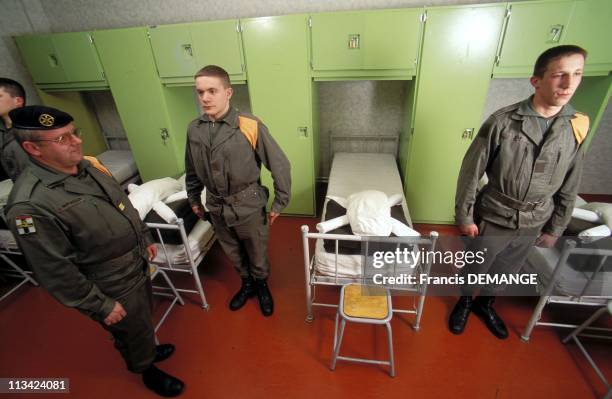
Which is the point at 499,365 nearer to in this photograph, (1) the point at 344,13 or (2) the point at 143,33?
(1) the point at 344,13

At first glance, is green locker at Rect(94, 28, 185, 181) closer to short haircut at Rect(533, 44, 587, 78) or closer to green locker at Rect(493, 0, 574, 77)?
short haircut at Rect(533, 44, 587, 78)

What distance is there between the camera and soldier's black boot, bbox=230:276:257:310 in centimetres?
223

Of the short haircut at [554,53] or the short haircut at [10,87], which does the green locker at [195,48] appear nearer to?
the short haircut at [10,87]

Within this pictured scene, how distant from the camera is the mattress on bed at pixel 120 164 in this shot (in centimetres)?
332

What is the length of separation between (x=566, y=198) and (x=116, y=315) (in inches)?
97.3

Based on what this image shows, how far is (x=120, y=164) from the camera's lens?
3.42 meters

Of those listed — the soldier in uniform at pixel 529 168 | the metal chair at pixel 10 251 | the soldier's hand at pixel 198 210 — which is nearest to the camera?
the soldier in uniform at pixel 529 168

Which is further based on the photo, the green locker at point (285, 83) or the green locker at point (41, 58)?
the green locker at point (41, 58)

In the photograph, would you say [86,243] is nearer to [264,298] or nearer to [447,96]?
[264,298]

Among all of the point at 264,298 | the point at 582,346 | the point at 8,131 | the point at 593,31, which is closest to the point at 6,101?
the point at 8,131

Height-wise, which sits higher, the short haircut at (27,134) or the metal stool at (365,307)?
the short haircut at (27,134)

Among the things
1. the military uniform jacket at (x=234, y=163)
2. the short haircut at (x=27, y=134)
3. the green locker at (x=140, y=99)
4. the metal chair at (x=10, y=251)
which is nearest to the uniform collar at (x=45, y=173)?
the short haircut at (x=27, y=134)

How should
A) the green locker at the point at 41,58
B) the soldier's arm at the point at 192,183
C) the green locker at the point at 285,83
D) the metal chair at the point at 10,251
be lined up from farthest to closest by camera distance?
the green locker at the point at 41,58
the green locker at the point at 285,83
the metal chair at the point at 10,251
the soldier's arm at the point at 192,183

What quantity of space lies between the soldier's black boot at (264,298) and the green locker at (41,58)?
3.16 meters
